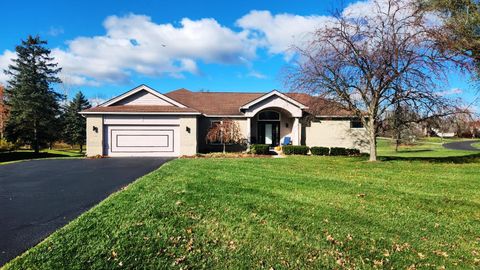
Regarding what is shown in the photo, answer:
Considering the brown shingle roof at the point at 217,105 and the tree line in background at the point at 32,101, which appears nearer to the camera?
the brown shingle roof at the point at 217,105

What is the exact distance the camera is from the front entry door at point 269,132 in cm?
2339

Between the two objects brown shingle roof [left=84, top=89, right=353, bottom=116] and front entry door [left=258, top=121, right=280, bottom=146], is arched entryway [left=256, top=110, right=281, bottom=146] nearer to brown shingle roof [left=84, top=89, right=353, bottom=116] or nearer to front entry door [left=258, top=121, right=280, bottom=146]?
front entry door [left=258, top=121, right=280, bottom=146]

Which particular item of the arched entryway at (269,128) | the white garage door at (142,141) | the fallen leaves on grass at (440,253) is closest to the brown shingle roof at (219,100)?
the arched entryway at (269,128)

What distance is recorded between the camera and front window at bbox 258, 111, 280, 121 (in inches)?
919

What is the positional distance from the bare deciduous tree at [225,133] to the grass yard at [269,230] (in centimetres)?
1208

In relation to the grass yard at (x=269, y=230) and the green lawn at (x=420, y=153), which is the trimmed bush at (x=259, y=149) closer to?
the green lawn at (x=420, y=153)

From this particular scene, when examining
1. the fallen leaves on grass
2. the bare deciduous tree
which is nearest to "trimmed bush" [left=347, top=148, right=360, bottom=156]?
the bare deciduous tree

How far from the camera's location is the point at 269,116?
23438 millimetres

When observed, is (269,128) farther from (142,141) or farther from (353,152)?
(142,141)

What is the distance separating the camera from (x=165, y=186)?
26.9ft

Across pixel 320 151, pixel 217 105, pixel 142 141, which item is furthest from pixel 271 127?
pixel 142 141

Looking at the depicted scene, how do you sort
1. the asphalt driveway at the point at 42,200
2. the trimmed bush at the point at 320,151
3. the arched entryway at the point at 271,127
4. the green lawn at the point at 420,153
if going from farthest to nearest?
the green lawn at the point at 420,153
the arched entryway at the point at 271,127
the trimmed bush at the point at 320,151
the asphalt driveway at the point at 42,200

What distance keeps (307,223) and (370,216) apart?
56.6 inches

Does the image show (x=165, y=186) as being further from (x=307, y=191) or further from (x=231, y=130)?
(x=231, y=130)
